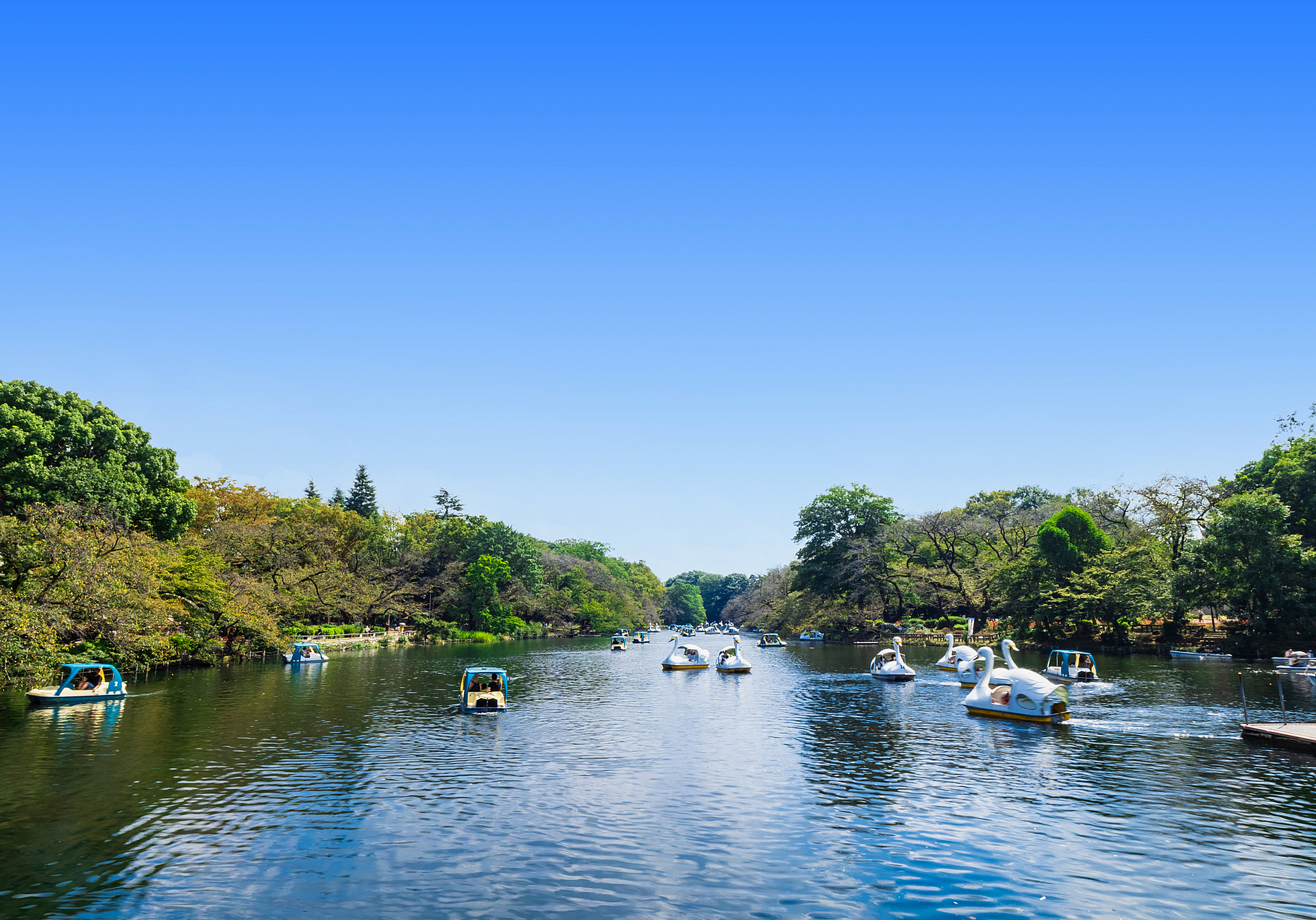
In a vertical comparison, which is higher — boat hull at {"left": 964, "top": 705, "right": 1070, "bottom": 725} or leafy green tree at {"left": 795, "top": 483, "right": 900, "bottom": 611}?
leafy green tree at {"left": 795, "top": 483, "right": 900, "bottom": 611}

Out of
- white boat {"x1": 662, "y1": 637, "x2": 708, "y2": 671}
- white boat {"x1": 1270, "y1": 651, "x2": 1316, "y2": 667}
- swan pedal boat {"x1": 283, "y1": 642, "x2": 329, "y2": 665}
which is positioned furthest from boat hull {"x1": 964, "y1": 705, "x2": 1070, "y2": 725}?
swan pedal boat {"x1": 283, "y1": 642, "x2": 329, "y2": 665}

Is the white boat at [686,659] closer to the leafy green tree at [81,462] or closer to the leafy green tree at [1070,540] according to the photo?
the leafy green tree at [1070,540]

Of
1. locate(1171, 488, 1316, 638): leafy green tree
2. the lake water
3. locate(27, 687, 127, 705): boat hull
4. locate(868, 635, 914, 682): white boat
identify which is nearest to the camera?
the lake water

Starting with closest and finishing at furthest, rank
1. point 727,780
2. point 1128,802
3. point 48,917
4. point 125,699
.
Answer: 1. point 48,917
2. point 1128,802
3. point 727,780
4. point 125,699

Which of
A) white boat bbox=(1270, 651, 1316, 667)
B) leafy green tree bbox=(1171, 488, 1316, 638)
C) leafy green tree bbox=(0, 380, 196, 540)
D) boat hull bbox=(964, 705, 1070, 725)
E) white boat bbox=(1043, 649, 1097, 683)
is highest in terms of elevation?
leafy green tree bbox=(0, 380, 196, 540)

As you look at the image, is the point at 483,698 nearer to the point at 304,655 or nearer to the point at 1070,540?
the point at 304,655

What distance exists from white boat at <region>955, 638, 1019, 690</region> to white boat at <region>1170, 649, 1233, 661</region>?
79.9ft

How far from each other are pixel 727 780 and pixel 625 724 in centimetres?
1315

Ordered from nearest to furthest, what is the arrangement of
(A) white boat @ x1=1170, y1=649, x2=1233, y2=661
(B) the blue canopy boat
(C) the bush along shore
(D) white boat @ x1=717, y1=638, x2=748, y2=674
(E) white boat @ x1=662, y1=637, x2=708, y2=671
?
(B) the blue canopy boat → (C) the bush along shore → (A) white boat @ x1=1170, y1=649, x2=1233, y2=661 → (D) white boat @ x1=717, y1=638, x2=748, y2=674 → (E) white boat @ x1=662, y1=637, x2=708, y2=671

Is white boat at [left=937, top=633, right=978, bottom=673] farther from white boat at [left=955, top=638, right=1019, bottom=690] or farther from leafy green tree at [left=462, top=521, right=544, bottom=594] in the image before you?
leafy green tree at [left=462, top=521, right=544, bottom=594]

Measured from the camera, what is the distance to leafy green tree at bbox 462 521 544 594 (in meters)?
128

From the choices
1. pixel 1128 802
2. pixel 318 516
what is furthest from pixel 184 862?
pixel 318 516

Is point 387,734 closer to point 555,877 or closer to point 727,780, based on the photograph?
point 727,780

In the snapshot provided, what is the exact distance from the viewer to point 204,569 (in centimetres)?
6288
